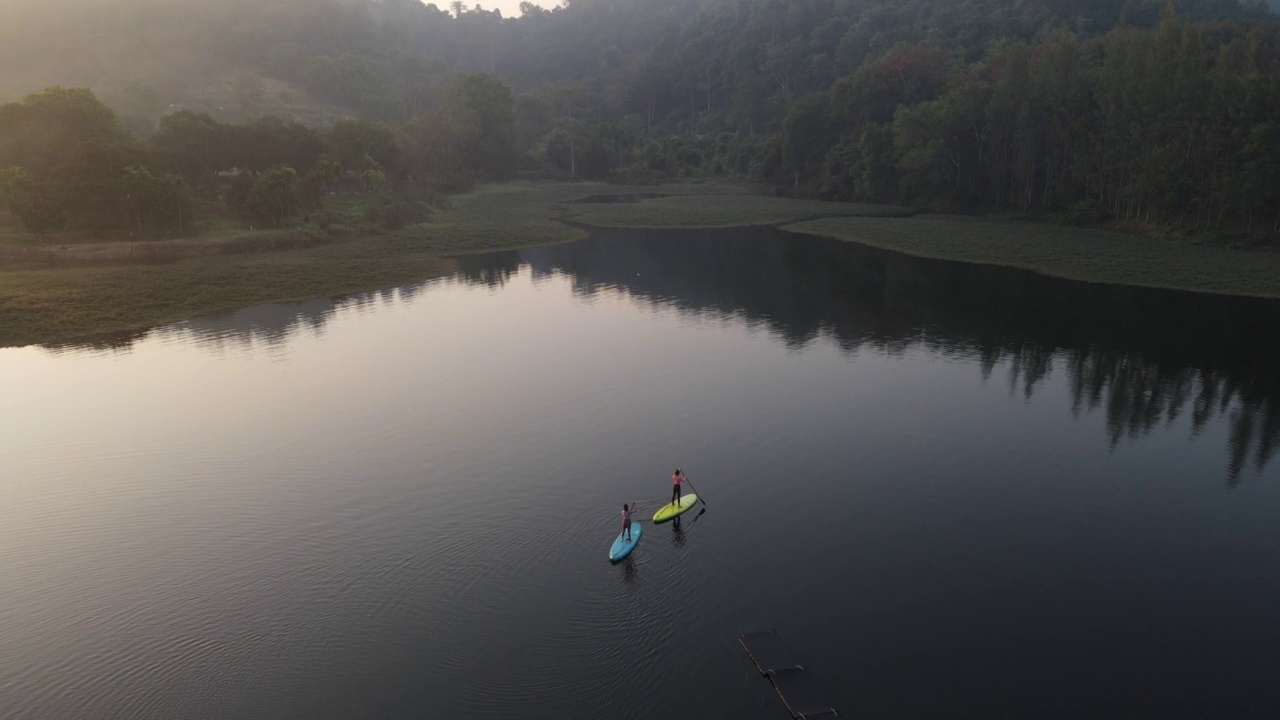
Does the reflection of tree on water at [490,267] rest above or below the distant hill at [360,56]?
below

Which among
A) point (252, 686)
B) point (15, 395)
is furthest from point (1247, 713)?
point (15, 395)

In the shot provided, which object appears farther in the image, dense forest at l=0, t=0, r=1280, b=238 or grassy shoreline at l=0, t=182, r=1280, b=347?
dense forest at l=0, t=0, r=1280, b=238

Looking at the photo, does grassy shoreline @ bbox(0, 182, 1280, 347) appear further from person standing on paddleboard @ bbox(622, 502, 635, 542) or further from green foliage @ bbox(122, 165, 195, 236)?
person standing on paddleboard @ bbox(622, 502, 635, 542)

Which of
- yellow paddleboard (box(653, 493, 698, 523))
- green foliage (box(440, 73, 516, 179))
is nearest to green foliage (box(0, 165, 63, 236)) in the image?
yellow paddleboard (box(653, 493, 698, 523))

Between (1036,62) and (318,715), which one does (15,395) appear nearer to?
(318,715)

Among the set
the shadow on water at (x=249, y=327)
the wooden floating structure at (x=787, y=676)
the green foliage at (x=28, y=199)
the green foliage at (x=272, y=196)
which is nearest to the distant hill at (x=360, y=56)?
the green foliage at (x=272, y=196)

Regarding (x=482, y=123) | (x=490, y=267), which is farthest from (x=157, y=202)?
(x=482, y=123)

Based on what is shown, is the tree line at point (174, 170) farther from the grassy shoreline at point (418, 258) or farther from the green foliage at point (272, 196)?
the grassy shoreline at point (418, 258)
